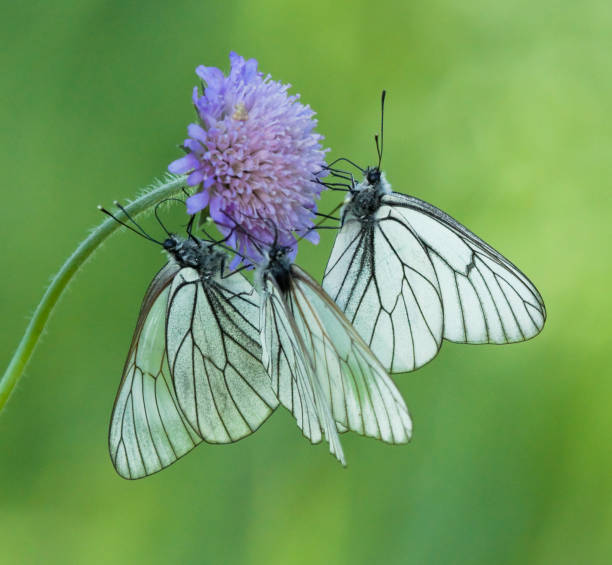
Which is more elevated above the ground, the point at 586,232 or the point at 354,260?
the point at 586,232

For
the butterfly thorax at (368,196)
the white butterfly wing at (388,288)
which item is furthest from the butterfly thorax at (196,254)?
the butterfly thorax at (368,196)

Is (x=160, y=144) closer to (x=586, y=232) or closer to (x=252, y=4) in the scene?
(x=252, y=4)

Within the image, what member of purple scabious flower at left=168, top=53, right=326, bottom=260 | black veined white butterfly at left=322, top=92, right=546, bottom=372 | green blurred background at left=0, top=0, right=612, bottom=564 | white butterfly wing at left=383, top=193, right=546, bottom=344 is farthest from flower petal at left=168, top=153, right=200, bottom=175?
green blurred background at left=0, top=0, right=612, bottom=564

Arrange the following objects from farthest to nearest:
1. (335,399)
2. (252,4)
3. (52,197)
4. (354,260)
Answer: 1. (252,4)
2. (52,197)
3. (354,260)
4. (335,399)

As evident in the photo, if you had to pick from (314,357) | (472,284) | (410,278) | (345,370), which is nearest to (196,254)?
(314,357)

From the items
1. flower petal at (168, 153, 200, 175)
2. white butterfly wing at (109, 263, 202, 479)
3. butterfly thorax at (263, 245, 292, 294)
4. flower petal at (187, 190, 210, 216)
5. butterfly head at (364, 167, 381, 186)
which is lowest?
white butterfly wing at (109, 263, 202, 479)

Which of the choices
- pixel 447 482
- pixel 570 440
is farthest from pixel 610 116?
pixel 447 482

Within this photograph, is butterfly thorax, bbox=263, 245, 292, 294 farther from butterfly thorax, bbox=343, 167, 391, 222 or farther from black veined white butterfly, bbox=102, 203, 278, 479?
butterfly thorax, bbox=343, 167, 391, 222
